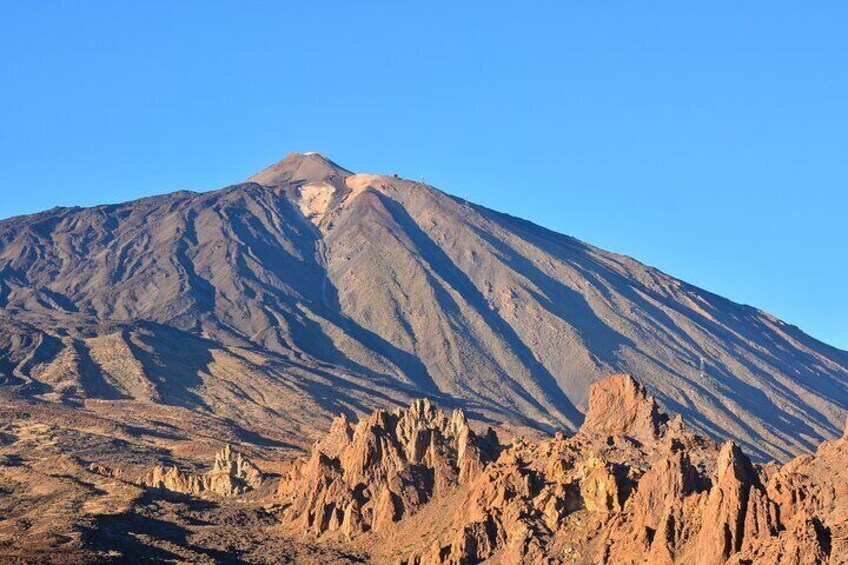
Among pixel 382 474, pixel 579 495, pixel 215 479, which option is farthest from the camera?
pixel 215 479

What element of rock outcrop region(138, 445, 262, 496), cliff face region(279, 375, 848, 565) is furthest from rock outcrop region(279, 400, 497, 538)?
rock outcrop region(138, 445, 262, 496)

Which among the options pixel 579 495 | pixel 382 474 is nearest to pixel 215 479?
pixel 382 474

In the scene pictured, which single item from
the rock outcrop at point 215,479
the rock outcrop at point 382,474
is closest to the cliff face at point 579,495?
the rock outcrop at point 382,474

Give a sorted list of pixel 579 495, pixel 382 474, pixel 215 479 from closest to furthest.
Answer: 1. pixel 579 495
2. pixel 382 474
3. pixel 215 479

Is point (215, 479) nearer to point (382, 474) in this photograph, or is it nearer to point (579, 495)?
point (382, 474)

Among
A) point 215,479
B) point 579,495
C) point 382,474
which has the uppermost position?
point 215,479

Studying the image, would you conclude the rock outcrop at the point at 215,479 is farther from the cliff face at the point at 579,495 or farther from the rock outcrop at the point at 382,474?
the rock outcrop at the point at 382,474

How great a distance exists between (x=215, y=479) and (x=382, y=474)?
83.0 feet

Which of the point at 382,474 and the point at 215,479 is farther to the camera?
the point at 215,479

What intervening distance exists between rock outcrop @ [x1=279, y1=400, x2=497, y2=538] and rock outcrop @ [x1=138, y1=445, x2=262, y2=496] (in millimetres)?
10298

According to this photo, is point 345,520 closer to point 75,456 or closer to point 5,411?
point 75,456

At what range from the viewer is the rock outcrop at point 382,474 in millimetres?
77312

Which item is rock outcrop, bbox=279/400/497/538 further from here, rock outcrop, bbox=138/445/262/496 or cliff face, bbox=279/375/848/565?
rock outcrop, bbox=138/445/262/496

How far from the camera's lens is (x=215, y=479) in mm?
103188
